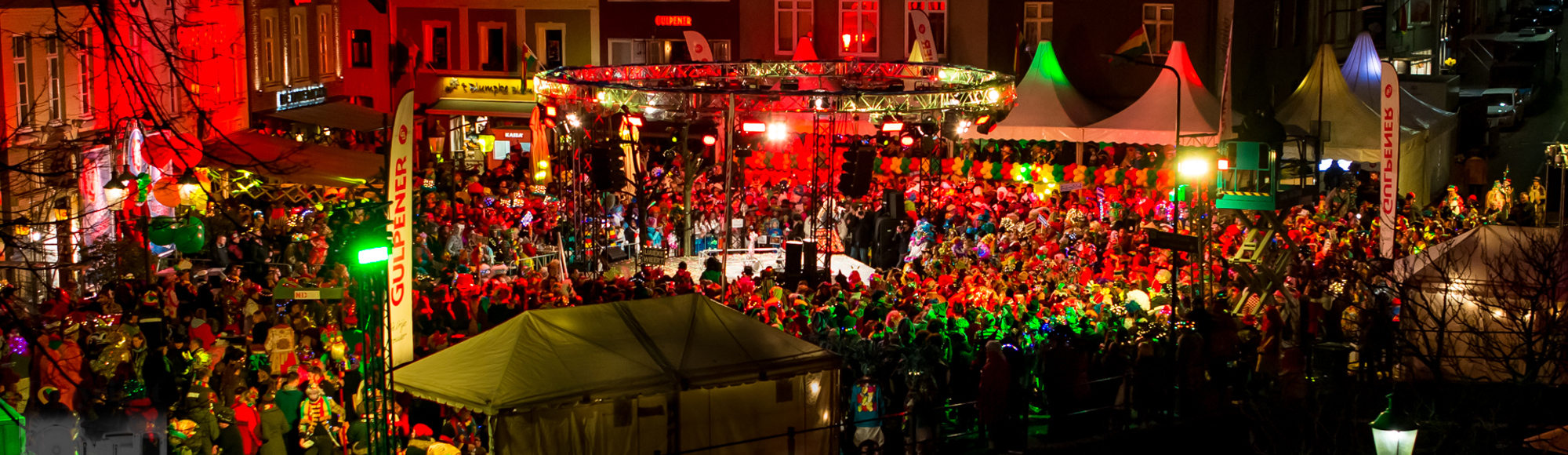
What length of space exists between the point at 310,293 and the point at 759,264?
10270 millimetres

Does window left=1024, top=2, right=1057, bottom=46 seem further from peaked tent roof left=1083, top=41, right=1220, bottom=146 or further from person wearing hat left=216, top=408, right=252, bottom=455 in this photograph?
person wearing hat left=216, top=408, right=252, bottom=455

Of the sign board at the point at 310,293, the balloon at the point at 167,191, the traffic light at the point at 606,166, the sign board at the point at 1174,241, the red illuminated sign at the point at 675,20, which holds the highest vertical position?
the red illuminated sign at the point at 675,20

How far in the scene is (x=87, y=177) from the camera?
17000mm

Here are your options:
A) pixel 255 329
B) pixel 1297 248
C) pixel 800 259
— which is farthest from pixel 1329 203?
pixel 255 329

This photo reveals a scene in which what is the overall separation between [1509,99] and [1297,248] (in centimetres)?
1667

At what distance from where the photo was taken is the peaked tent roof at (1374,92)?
24.7 meters

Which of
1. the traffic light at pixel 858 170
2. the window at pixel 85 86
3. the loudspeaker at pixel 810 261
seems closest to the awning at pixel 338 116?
the window at pixel 85 86

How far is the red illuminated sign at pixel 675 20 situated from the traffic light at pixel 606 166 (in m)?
13.5

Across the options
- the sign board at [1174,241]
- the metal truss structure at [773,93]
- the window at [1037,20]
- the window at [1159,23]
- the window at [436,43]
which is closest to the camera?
the sign board at [1174,241]

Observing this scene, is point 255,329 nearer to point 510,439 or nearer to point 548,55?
point 510,439

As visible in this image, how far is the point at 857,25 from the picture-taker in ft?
102

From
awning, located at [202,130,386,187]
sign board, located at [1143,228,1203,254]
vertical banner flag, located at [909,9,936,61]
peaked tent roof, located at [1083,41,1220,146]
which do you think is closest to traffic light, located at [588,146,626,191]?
awning, located at [202,130,386,187]

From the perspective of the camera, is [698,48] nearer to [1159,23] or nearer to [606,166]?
[606,166]

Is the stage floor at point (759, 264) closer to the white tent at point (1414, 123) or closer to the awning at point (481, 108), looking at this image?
the white tent at point (1414, 123)
